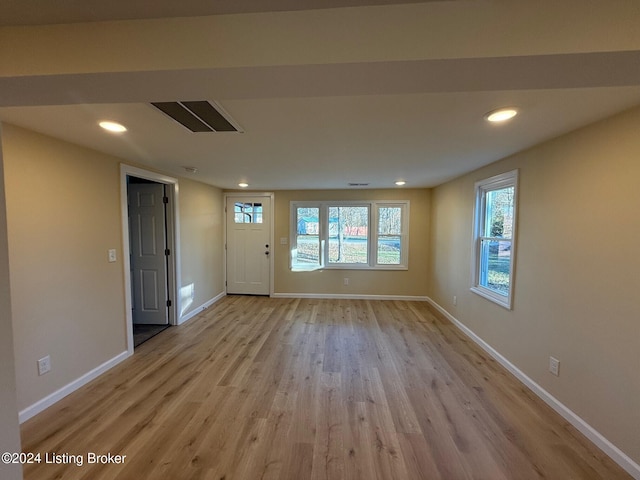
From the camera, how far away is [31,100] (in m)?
1.15

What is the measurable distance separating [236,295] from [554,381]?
16.0ft

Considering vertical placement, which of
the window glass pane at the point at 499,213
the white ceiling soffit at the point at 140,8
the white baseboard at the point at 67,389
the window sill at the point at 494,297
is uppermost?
the white ceiling soffit at the point at 140,8

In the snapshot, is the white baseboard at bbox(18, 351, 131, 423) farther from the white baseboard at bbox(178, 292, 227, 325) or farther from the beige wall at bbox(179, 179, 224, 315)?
the beige wall at bbox(179, 179, 224, 315)

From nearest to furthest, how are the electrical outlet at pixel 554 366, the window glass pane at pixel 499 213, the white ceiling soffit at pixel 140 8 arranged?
the white ceiling soffit at pixel 140 8, the electrical outlet at pixel 554 366, the window glass pane at pixel 499 213

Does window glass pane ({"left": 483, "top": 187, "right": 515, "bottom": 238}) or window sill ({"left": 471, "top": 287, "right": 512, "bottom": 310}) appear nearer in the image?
window sill ({"left": 471, "top": 287, "right": 512, "bottom": 310})

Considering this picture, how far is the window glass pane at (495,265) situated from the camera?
2838 millimetres

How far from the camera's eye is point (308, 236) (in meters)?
5.34

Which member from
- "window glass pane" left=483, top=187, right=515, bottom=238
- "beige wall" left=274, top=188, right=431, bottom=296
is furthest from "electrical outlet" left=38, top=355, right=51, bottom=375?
"window glass pane" left=483, top=187, right=515, bottom=238

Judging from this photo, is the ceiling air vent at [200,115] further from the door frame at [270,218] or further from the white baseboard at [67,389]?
the door frame at [270,218]

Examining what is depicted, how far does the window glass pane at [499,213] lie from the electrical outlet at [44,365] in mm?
4261

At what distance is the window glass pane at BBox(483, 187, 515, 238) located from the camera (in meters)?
2.81

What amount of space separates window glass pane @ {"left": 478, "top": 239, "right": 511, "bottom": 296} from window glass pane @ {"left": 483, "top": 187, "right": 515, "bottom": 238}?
4.3 inches

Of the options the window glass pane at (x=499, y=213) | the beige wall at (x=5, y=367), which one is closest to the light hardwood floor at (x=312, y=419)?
the beige wall at (x=5, y=367)

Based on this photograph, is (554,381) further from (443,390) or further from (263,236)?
(263,236)
